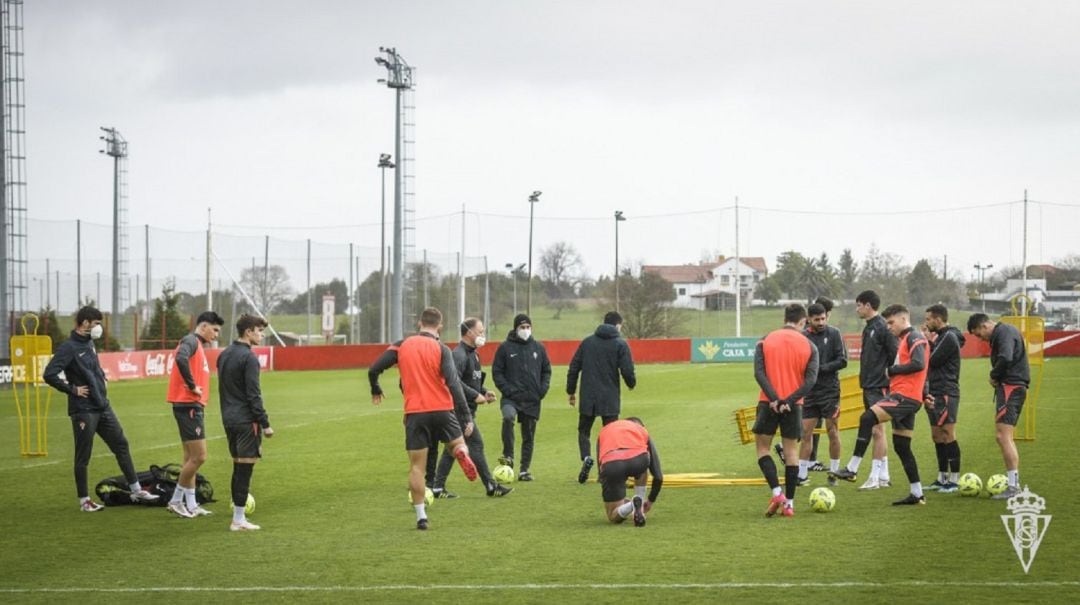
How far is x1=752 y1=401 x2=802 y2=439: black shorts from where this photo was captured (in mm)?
12555

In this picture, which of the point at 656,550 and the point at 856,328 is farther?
the point at 856,328

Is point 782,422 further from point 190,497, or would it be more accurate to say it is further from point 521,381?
point 190,497

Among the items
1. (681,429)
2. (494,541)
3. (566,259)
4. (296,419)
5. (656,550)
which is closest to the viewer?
(656,550)

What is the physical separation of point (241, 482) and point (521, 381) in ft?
16.0

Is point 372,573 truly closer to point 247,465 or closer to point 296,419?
point 247,465

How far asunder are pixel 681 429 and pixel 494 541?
41.7ft

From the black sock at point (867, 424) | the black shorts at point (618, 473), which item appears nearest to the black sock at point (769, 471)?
the black shorts at point (618, 473)

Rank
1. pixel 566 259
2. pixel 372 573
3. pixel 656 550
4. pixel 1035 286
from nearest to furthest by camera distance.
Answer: pixel 372 573 < pixel 656 550 < pixel 1035 286 < pixel 566 259

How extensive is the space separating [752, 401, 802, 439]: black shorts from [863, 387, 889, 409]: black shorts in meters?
2.20

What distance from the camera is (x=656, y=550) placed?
10.6 meters

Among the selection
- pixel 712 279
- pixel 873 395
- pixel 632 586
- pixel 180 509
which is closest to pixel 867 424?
pixel 873 395

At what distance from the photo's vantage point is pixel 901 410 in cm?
1338

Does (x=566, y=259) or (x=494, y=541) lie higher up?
(x=566, y=259)

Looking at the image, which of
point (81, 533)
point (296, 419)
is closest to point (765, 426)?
point (81, 533)
